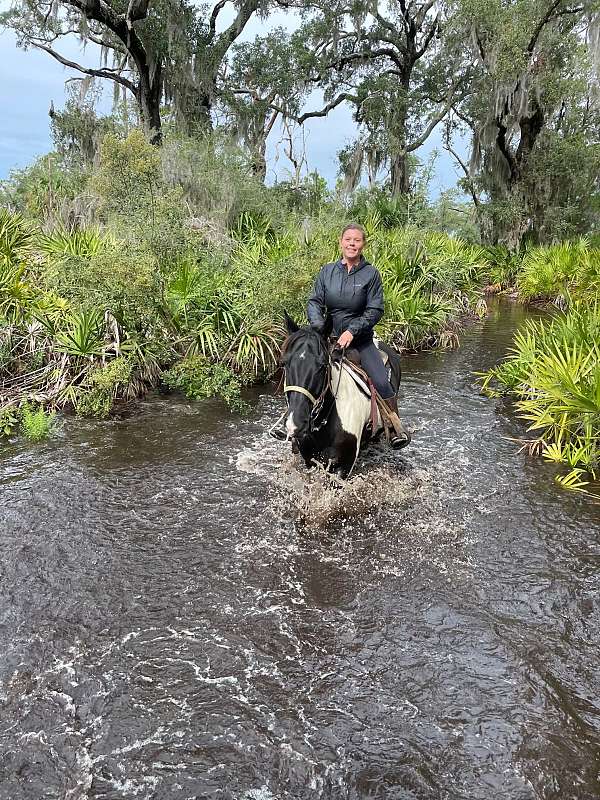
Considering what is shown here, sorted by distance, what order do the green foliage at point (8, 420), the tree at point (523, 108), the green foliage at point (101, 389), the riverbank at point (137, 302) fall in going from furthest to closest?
the tree at point (523, 108)
the riverbank at point (137, 302)
the green foliage at point (101, 389)
the green foliage at point (8, 420)

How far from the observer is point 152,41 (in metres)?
18.2

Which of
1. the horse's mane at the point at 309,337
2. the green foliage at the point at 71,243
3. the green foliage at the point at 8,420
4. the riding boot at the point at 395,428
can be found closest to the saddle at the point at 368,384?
the riding boot at the point at 395,428

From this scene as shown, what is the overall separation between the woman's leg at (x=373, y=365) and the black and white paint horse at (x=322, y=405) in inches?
8.6

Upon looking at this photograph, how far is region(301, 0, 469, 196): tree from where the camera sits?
21.8 m

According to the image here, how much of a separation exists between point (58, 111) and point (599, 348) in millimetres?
21235

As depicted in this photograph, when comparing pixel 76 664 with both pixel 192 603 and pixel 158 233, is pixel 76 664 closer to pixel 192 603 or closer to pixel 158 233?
pixel 192 603

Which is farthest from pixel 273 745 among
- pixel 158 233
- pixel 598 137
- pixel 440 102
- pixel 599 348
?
pixel 598 137

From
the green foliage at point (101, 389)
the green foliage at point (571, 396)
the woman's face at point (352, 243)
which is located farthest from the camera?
the green foliage at point (101, 389)

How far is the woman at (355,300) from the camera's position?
207 inches

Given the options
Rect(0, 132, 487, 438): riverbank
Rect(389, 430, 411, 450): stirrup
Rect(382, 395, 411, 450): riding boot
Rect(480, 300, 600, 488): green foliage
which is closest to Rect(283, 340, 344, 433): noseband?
Rect(382, 395, 411, 450): riding boot

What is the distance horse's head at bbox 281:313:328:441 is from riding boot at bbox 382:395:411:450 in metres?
1.40

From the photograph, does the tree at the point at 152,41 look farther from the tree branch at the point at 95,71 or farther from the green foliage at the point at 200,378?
the green foliage at the point at 200,378

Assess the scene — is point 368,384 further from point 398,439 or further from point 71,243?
point 71,243

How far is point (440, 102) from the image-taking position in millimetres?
24078
